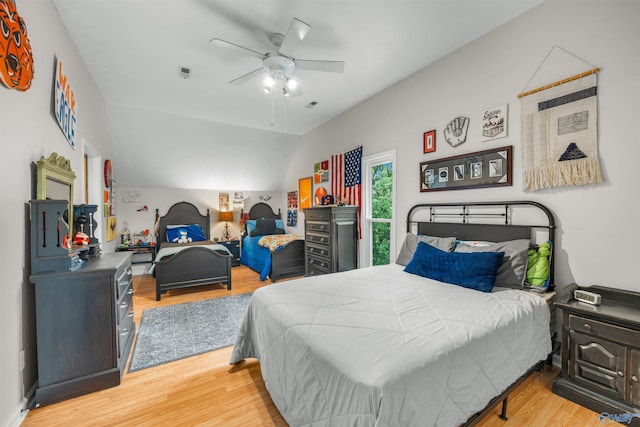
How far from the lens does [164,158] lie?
5379 millimetres

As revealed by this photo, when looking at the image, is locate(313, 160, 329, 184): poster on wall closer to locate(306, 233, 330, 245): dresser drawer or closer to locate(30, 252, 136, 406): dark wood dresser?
locate(306, 233, 330, 245): dresser drawer

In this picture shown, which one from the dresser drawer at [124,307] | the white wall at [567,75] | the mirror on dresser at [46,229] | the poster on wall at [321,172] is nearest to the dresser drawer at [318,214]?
the poster on wall at [321,172]

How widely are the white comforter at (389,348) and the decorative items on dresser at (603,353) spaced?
163 millimetres

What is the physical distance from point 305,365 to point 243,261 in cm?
524

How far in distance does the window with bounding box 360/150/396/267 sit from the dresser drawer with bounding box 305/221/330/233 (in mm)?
582

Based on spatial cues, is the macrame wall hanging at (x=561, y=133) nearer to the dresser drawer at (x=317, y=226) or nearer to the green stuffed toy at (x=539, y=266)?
the green stuffed toy at (x=539, y=266)

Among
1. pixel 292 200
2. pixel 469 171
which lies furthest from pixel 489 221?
pixel 292 200

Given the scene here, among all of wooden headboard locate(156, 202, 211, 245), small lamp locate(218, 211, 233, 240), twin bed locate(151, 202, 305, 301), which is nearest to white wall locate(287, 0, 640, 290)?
twin bed locate(151, 202, 305, 301)

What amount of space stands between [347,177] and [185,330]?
308 cm

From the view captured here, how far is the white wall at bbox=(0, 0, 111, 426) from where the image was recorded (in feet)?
5.02

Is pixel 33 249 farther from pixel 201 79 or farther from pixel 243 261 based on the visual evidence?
pixel 243 261

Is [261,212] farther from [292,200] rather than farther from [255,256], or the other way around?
[255,256]

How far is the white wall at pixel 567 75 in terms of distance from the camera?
1.88 meters

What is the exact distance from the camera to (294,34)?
82.4 inches
